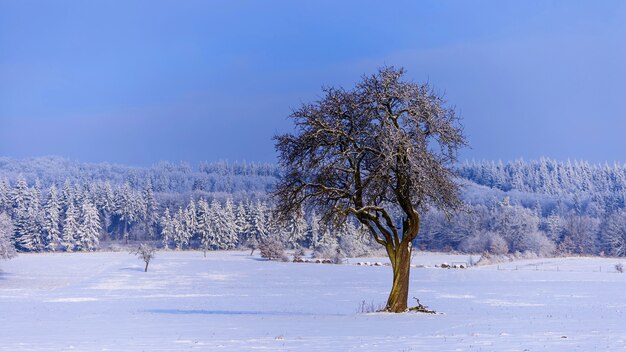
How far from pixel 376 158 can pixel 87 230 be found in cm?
11686

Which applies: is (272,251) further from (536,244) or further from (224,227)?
(536,244)

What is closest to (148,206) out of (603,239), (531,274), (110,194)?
(110,194)

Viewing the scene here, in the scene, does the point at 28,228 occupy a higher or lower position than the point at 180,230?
lower

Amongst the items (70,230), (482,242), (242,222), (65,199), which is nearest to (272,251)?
(242,222)

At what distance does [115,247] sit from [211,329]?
131813mm

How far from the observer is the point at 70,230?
13262cm

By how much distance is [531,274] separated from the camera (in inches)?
2657

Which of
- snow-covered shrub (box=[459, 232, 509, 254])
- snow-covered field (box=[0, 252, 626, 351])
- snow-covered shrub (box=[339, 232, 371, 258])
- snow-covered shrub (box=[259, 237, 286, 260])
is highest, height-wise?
snow-covered shrub (box=[459, 232, 509, 254])

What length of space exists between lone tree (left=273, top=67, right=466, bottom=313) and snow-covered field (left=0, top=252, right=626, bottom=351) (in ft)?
12.0

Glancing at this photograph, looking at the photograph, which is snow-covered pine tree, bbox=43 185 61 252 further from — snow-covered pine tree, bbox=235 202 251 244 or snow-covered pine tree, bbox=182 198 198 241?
snow-covered pine tree, bbox=235 202 251 244

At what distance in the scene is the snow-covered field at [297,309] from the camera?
57.4ft

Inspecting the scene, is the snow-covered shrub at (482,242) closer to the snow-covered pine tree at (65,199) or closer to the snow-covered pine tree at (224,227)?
the snow-covered pine tree at (224,227)

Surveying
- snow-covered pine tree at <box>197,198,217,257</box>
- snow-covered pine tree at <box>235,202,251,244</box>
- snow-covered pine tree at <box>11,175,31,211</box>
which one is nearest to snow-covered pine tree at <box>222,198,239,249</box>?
snow-covered pine tree at <box>235,202,251,244</box>

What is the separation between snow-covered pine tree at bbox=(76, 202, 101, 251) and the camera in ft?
442
